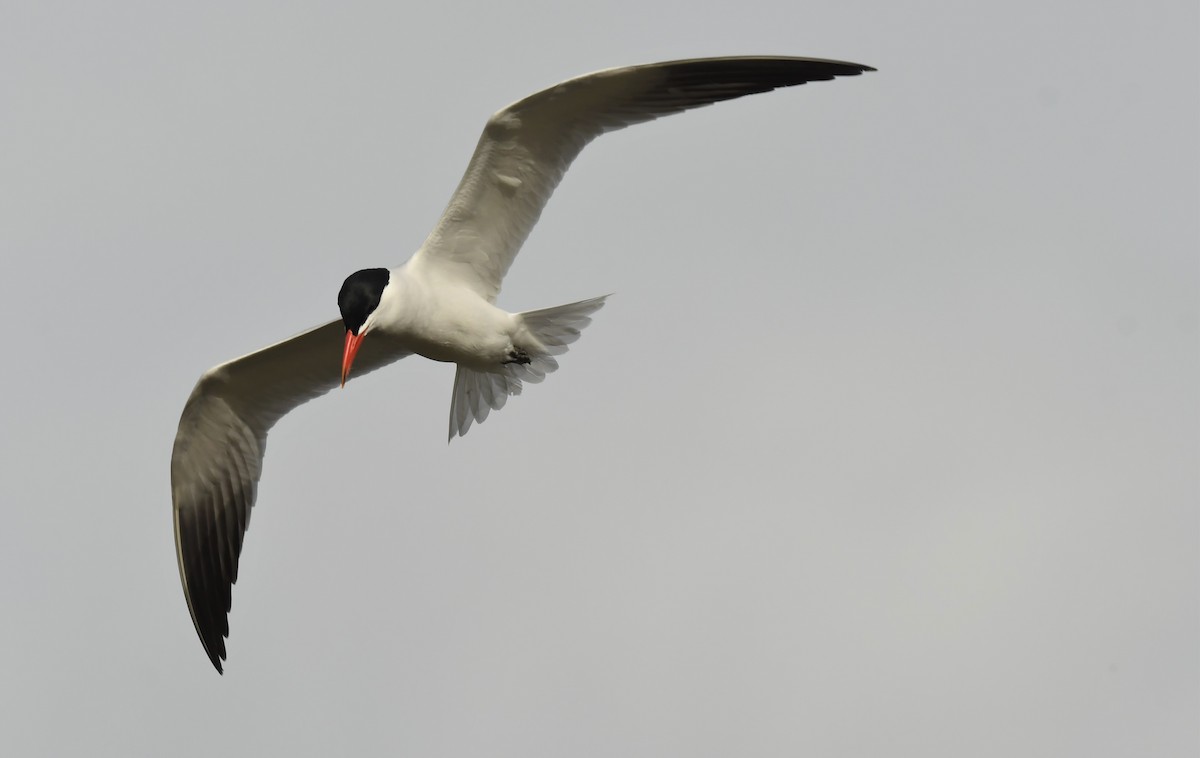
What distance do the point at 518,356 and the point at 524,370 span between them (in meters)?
0.24

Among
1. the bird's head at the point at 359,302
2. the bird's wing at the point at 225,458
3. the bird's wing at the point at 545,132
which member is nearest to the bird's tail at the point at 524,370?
the bird's wing at the point at 545,132

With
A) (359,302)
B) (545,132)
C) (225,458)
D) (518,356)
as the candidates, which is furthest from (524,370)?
(225,458)

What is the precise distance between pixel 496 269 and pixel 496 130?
124 cm

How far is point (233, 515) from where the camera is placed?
14.1 meters

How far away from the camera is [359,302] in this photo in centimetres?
1155

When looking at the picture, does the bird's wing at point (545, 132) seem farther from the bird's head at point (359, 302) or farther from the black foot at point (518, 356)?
the bird's head at point (359, 302)

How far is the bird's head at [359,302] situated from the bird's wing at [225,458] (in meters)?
2.02

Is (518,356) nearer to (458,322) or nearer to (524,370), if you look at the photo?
(524,370)

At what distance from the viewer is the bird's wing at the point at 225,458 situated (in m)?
13.8

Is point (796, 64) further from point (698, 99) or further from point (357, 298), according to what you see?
point (357, 298)

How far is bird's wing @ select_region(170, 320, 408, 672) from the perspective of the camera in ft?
45.3

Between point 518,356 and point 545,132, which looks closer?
point 545,132

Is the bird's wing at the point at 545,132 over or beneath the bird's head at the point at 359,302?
over

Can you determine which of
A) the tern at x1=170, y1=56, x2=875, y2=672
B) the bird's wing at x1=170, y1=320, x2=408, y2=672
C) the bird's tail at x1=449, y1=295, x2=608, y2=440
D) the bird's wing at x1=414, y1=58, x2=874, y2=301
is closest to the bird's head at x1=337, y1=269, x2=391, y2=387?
the tern at x1=170, y1=56, x2=875, y2=672
